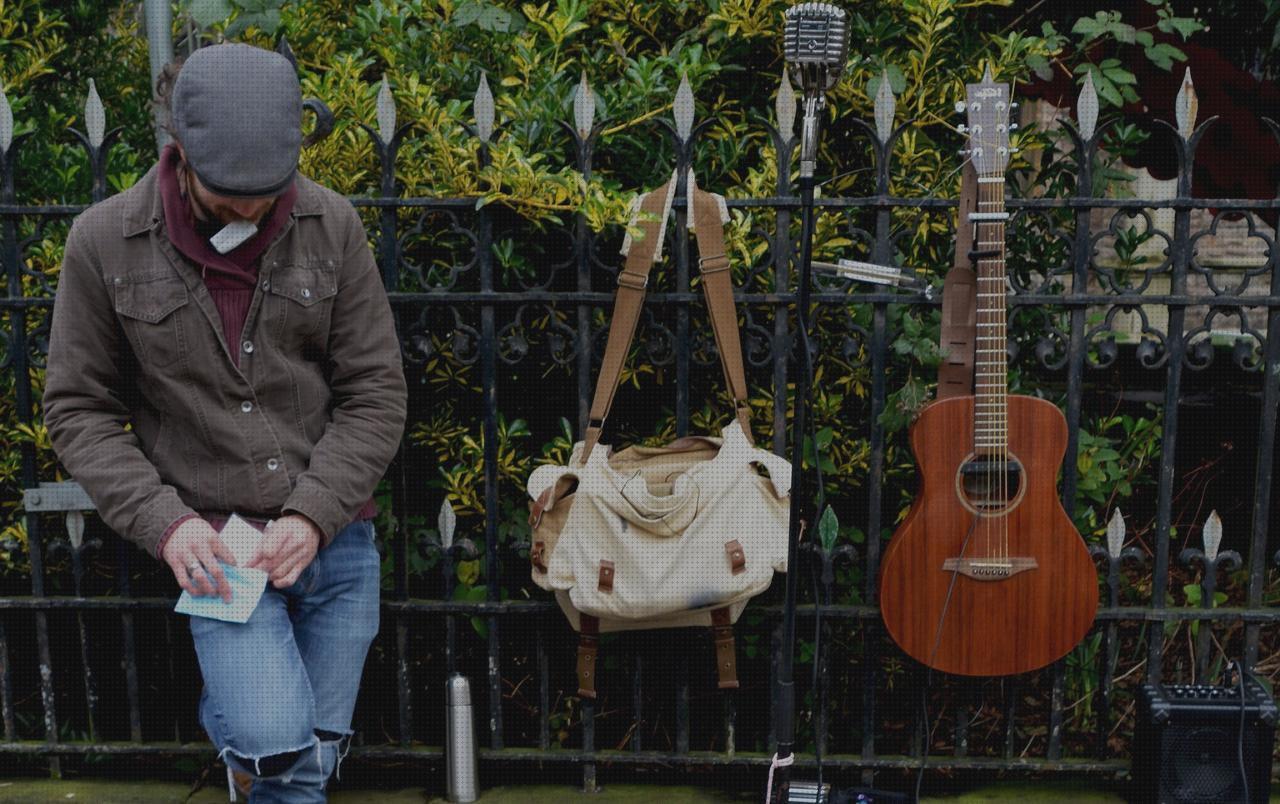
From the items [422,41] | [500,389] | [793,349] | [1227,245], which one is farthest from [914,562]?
[1227,245]

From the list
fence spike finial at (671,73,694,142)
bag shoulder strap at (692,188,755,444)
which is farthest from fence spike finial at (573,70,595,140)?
bag shoulder strap at (692,188,755,444)

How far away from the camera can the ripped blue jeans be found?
2.65m

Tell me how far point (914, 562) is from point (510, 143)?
1.57m

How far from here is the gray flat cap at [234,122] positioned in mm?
2484

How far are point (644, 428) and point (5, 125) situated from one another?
6.64ft

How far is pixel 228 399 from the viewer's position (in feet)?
9.05

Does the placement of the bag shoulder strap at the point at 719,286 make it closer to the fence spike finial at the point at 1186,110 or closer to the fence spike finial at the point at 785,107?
the fence spike finial at the point at 785,107

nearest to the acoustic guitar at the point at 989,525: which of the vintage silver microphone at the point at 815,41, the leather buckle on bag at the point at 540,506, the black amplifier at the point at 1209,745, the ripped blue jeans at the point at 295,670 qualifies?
the black amplifier at the point at 1209,745

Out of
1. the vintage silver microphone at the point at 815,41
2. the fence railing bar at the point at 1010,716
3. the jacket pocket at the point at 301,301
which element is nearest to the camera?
the vintage silver microphone at the point at 815,41

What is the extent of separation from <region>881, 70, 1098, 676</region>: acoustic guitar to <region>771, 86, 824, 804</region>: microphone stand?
496 millimetres

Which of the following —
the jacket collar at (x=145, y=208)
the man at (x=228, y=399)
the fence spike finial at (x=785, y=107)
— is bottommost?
the man at (x=228, y=399)

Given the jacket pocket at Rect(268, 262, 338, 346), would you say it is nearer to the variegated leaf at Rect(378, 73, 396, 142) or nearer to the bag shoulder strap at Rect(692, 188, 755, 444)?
the variegated leaf at Rect(378, 73, 396, 142)

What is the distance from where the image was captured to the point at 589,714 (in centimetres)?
360

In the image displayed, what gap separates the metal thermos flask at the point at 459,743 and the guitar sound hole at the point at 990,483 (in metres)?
1.52
